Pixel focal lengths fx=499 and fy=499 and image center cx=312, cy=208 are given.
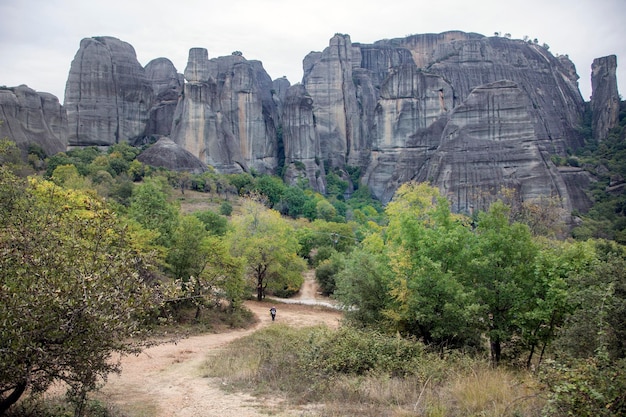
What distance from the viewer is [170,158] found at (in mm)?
49438

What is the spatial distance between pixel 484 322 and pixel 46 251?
1006 centimetres

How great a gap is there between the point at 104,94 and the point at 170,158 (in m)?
12.6

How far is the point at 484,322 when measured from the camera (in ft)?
40.6

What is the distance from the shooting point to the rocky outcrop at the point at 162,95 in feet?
198

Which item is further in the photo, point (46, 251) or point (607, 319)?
point (607, 319)

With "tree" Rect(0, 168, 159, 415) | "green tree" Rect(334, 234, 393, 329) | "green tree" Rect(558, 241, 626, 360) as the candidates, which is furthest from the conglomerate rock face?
"tree" Rect(0, 168, 159, 415)

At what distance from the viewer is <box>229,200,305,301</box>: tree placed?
82.5 ft

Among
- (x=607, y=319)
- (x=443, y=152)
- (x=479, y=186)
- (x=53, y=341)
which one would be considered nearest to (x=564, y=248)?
(x=607, y=319)

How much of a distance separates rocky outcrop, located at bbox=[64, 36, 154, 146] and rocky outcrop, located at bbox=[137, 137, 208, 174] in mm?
7630

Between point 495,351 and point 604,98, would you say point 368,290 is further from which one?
point 604,98

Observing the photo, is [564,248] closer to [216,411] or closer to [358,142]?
[216,411]

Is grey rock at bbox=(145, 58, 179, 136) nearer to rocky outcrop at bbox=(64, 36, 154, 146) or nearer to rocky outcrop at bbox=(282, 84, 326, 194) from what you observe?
rocky outcrop at bbox=(64, 36, 154, 146)

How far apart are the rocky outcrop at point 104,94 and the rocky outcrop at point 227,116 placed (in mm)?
5329

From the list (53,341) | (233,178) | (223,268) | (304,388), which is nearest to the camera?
(53,341)
